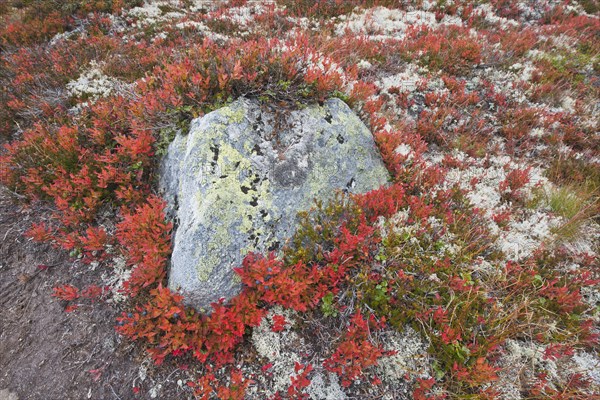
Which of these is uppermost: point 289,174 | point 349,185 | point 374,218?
point 289,174

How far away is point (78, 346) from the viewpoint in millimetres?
4289

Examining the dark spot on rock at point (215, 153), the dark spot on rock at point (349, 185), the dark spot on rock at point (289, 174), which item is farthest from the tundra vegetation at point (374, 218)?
the dark spot on rock at point (215, 153)

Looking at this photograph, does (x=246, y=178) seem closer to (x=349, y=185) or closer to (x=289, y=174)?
(x=289, y=174)

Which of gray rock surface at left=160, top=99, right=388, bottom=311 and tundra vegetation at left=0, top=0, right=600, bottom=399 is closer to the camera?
tundra vegetation at left=0, top=0, right=600, bottom=399

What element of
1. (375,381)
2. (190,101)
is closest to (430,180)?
(375,381)

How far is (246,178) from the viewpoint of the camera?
4758mm

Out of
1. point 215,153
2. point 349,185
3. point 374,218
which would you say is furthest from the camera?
point 349,185

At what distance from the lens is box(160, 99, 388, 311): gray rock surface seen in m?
4.33

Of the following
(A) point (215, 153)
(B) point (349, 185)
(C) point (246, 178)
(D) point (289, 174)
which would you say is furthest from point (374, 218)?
(A) point (215, 153)

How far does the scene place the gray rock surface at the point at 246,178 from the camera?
14.2ft

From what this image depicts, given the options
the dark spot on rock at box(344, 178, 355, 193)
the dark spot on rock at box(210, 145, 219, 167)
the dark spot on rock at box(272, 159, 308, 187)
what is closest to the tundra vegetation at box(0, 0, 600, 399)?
the dark spot on rock at box(344, 178, 355, 193)

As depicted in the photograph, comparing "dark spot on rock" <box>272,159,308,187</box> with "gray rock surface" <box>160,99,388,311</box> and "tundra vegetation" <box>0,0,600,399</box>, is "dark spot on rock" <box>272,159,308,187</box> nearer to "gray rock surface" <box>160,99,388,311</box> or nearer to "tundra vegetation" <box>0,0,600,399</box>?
"gray rock surface" <box>160,99,388,311</box>

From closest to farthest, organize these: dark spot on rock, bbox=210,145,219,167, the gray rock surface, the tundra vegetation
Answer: the tundra vegetation
the gray rock surface
dark spot on rock, bbox=210,145,219,167

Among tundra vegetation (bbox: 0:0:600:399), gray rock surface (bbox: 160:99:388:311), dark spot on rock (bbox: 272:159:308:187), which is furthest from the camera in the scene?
dark spot on rock (bbox: 272:159:308:187)
